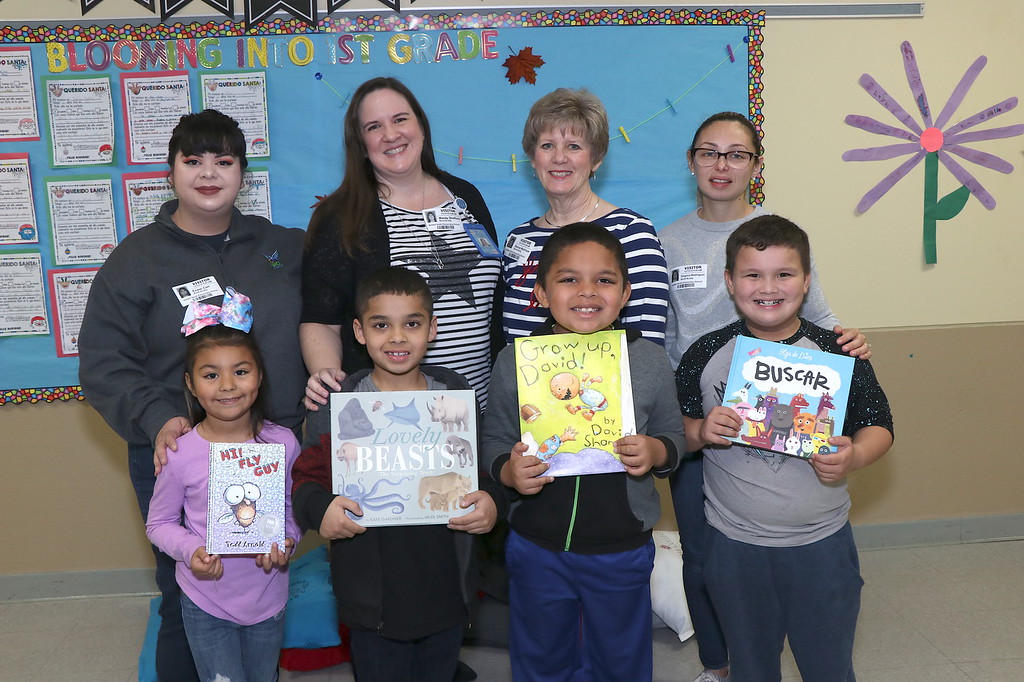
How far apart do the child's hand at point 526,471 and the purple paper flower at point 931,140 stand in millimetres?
2450

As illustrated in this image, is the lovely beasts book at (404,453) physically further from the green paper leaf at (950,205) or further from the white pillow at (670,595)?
the green paper leaf at (950,205)

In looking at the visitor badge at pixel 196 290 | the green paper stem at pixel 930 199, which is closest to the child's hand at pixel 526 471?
the visitor badge at pixel 196 290

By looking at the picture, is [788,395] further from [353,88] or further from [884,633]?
[353,88]

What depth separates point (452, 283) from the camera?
2.25 meters

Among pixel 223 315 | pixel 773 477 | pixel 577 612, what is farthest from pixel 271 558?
pixel 773 477

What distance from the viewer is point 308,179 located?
3.36 meters

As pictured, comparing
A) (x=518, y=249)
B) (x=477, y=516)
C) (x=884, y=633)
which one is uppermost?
(x=518, y=249)

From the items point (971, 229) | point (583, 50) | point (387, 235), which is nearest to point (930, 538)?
point (971, 229)

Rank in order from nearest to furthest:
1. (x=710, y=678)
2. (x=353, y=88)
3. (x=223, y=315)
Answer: (x=223, y=315), (x=710, y=678), (x=353, y=88)

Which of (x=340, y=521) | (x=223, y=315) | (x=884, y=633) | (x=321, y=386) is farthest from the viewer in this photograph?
(x=884, y=633)

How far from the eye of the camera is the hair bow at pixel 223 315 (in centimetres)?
217

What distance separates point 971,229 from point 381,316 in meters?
3.00

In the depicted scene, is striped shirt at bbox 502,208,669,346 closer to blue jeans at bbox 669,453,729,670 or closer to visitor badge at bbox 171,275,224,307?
blue jeans at bbox 669,453,729,670

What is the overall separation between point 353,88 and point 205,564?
83.3 inches
